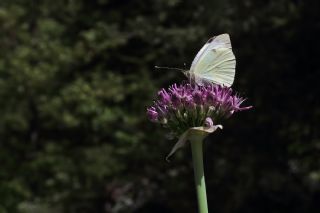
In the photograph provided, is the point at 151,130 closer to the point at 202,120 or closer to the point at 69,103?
the point at 69,103

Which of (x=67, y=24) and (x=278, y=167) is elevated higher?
(x=67, y=24)

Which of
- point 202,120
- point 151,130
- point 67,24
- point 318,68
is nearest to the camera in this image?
point 202,120

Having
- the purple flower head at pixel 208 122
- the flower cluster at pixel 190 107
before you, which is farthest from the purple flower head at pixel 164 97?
the purple flower head at pixel 208 122

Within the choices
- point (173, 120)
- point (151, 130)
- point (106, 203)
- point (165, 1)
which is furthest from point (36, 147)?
point (173, 120)

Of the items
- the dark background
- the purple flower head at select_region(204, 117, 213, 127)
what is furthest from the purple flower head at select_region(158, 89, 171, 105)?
the dark background

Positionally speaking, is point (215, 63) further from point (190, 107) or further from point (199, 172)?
point (199, 172)

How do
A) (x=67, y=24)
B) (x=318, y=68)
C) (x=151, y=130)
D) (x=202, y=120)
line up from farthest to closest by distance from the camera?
(x=67, y=24) → (x=151, y=130) → (x=318, y=68) → (x=202, y=120)

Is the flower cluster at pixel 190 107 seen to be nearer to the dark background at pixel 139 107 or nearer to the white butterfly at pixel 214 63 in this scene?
the white butterfly at pixel 214 63
